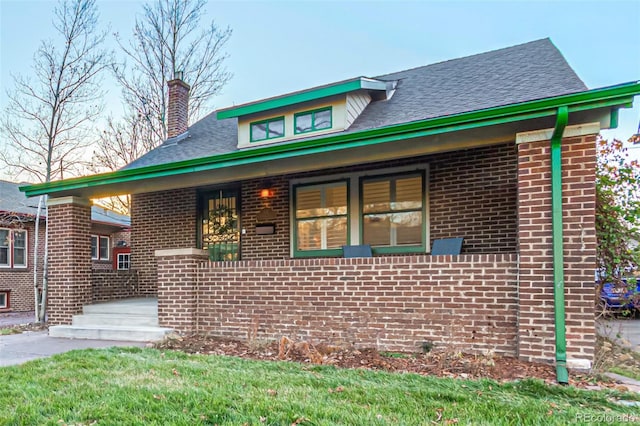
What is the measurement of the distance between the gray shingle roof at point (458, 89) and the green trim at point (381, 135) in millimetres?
1646

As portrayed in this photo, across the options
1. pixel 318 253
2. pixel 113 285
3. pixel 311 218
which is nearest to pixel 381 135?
pixel 311 218

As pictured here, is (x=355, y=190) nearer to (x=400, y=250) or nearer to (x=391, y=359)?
(x=400, y=250)

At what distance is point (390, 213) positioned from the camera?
6.88 m

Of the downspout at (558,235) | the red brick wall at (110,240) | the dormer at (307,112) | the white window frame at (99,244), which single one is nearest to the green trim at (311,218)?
the dormer at (307,112)

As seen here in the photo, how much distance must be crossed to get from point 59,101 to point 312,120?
7362 mm

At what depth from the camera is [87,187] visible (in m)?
6.99

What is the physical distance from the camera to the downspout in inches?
A: 161

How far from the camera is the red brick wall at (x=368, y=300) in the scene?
4.68 meters

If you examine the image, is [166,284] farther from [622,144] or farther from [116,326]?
[622,144]

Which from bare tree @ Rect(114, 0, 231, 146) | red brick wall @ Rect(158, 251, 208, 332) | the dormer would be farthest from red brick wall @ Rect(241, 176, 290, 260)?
bare tree @ Rect(114, 0, 231, 146)

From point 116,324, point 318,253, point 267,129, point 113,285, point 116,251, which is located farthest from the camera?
point 116,251

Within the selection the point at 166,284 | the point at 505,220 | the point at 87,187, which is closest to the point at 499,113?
the point at 505,220

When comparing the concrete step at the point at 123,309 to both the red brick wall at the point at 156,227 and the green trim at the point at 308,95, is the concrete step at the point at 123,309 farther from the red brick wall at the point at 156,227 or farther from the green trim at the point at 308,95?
the green trim at the point at 308,95

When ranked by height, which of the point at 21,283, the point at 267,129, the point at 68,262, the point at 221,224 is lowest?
the point at 21,283
